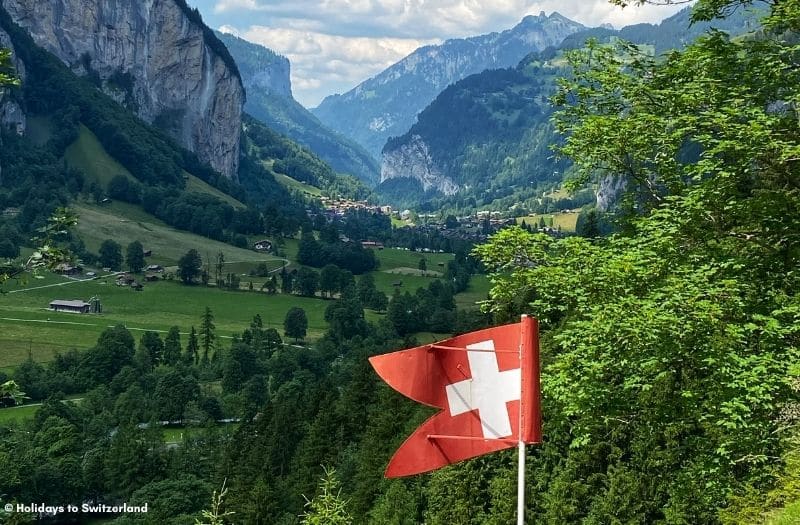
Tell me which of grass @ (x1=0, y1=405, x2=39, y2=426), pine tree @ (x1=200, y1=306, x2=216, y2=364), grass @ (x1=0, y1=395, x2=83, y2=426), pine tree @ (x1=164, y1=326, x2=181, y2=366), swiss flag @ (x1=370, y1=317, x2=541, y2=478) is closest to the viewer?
swiss flag @ (x1=370, y1=317, x2=541, y2=478)

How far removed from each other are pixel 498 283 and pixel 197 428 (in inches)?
5111

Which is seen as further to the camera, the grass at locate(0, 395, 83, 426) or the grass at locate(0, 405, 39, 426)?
the grass at locate(0, 405, 39, 426)

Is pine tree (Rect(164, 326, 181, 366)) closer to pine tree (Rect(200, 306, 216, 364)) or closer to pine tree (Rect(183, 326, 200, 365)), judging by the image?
pine tree (Rect(183, 326, 200, 365))

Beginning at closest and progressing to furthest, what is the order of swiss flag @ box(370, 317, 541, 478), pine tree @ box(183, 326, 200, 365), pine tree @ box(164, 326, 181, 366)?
swiss flag @ box(370, 317, 541, 478) < pine tree @ box(164, 326, 181, 366) < pine tree @ box(183, 326, 200, 365)

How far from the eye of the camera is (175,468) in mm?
111562

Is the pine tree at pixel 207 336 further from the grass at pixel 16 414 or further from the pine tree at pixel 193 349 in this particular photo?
the grass at pixel 16 414

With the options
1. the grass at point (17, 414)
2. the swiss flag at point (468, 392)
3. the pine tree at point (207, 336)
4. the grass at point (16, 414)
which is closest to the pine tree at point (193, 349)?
the pine tree at point (207, 336)

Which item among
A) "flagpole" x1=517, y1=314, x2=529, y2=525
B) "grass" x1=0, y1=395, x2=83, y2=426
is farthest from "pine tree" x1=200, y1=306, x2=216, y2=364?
"flagpole" x1=517, y1=314, x2=529, y2=525

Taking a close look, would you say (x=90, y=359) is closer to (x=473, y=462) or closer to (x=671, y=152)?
(x=473, y=462)

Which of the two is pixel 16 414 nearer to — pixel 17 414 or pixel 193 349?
pixel 17 414

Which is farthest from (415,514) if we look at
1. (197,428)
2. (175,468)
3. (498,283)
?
(197,428)

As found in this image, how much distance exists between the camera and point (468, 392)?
33.6 feet

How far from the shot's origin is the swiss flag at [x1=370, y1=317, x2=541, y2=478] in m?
9.94

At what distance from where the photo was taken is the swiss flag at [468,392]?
9938 millimetres
